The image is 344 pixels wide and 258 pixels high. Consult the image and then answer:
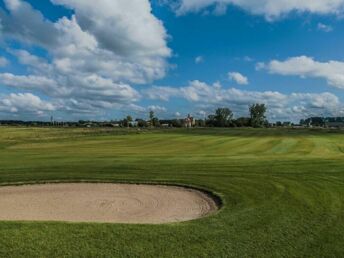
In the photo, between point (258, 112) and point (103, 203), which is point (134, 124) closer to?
point (258, 112)

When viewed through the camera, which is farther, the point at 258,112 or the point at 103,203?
the point at 258,112

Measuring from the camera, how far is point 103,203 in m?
16.0

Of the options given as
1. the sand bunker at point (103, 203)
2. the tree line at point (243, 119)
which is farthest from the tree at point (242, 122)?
the sand bunker at point (103, 203)

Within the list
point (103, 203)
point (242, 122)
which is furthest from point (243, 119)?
point (103, 203)

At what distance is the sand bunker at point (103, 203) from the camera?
13.8m

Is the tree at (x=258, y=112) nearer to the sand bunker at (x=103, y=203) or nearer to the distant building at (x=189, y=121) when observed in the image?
the distant building at (x=189, y=121)

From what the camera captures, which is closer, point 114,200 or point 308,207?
point 308,207

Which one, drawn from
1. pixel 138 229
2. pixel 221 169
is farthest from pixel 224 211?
pixel 221 169

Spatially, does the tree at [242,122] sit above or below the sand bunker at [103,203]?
above

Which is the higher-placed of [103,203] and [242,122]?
[242,122]

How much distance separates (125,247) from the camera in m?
9.46

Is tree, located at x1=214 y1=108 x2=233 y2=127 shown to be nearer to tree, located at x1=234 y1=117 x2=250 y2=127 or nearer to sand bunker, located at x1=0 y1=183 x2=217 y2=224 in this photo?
tree, located at x1=234 y1=117 x2=250 y2=127

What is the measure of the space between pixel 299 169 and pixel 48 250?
15.5 meters

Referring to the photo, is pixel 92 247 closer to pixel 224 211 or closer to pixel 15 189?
pixel 224 211
